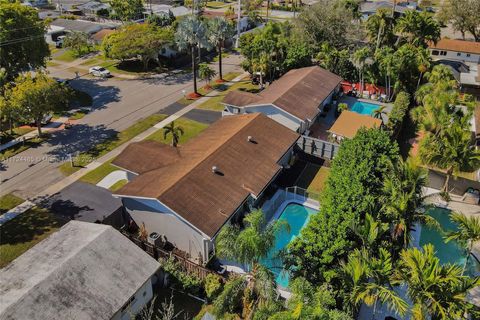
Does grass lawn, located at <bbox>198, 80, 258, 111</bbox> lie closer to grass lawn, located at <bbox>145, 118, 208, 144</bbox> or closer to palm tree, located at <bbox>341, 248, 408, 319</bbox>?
grass lawn, located at <bbox>145, 118, 208, 144</bbox>

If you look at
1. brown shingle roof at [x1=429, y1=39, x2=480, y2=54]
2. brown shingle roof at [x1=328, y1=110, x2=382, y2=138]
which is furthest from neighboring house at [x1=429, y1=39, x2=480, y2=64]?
brown shingle roof at [x1=328, y1=110, x2=382, y2=138]

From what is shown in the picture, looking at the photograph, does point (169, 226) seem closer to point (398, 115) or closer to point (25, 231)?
point (25, 231)

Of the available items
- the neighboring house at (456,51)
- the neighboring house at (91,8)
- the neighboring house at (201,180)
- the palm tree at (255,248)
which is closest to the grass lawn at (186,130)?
the neighboring house at (201,180)

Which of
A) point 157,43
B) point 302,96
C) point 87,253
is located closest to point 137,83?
point 157,43

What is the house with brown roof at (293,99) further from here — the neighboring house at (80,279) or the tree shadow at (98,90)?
the neighboring house at (80,279)

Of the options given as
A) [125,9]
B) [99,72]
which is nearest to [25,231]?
[99,72]

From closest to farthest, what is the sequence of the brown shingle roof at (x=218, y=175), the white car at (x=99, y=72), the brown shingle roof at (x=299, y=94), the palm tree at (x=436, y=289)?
the palm tree at (x=436, y=289)
the brown shingle roof at (x=218, y=175)
the brown shingle roof at (x=299, y=94)
the white car at (x=99, y=72)

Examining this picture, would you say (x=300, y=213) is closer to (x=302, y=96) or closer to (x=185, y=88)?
(x=302, y=96)
